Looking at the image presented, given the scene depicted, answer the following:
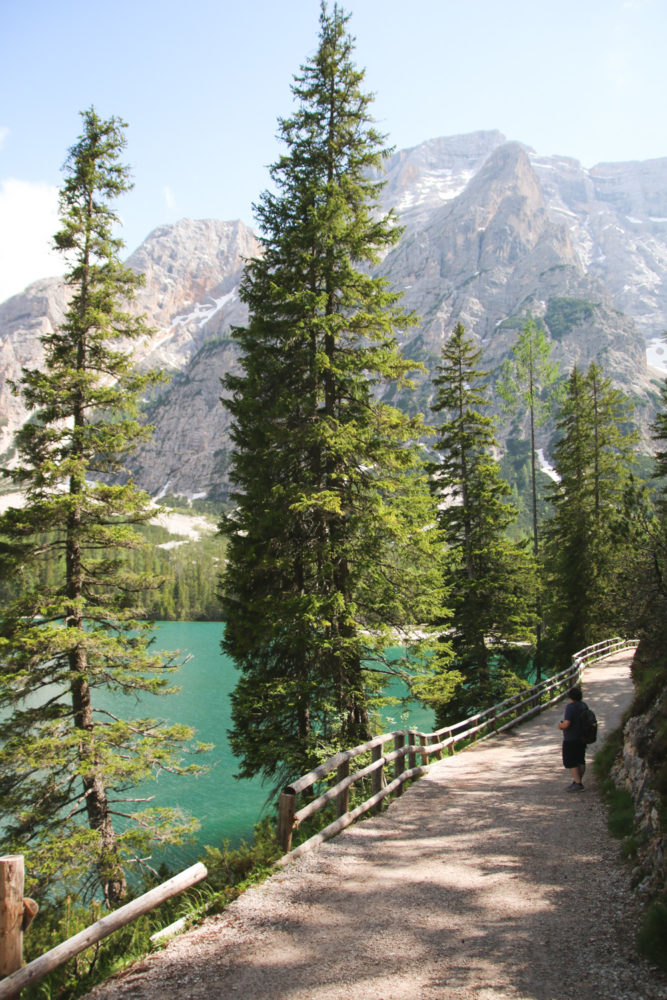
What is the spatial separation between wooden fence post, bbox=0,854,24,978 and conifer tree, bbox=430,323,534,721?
17.3 meters

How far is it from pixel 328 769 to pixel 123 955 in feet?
11.8

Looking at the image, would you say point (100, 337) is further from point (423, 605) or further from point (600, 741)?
point (600, 741)

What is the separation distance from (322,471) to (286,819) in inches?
283

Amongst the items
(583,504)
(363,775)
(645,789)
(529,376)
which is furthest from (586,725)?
(529,376)

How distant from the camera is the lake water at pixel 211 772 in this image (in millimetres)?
22422

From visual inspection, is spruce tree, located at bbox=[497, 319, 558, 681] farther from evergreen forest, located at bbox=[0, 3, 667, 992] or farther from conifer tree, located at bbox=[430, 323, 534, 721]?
evergreen forest, located at bbox=[0, 3, 667, 992]

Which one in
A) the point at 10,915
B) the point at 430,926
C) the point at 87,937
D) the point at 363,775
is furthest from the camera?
the point at 363,775

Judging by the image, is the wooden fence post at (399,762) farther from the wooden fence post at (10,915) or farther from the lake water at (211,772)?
the wooden fence post at (10,915)

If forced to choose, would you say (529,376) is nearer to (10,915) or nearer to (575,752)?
(575,752)

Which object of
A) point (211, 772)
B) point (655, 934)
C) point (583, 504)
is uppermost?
point (583, 504)

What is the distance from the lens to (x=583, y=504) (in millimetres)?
30453

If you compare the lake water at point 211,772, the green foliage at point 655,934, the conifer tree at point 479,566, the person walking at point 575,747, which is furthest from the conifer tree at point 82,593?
the conifer tree at point 479,566

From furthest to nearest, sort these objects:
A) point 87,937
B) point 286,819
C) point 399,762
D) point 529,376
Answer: point 529,376
point 399,762
point 286,819
point 87,937

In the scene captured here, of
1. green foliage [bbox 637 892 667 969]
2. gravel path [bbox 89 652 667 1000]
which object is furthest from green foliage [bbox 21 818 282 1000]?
green foliage [bbox 637 892 667 969]
